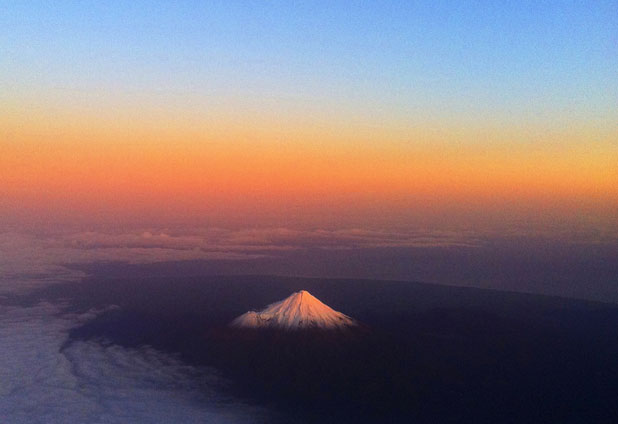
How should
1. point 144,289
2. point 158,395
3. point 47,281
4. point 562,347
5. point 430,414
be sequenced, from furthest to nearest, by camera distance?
point 47,281
point 144,289
point 562,347
point 158,395
point 430,414

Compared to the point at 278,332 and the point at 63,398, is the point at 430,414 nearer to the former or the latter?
the point at 278,332

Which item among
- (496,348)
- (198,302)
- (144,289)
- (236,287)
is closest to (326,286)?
(236,287)

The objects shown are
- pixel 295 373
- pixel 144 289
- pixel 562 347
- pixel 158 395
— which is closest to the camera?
pixel 158 395

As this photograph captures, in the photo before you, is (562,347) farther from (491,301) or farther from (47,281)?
(47,281)

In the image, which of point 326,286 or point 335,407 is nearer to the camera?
point 335,407

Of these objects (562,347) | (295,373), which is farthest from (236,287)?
(562,347)

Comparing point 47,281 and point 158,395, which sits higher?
point 47,281
